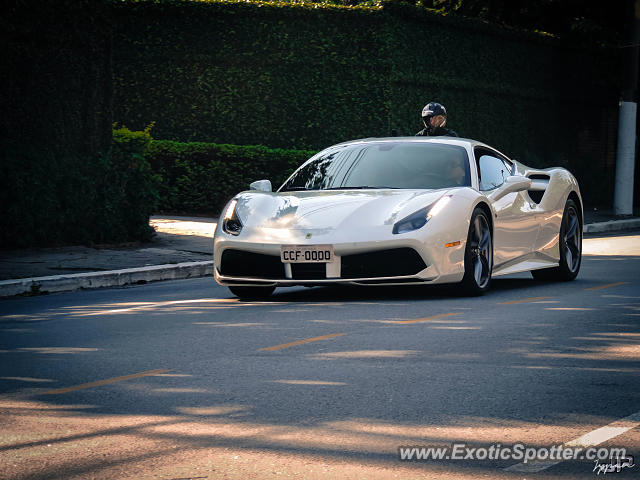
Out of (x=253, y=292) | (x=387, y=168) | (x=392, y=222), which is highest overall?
(x=387, y=168)

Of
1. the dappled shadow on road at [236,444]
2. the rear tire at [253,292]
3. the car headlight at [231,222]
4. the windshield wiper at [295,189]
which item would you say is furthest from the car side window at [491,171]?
the dappled shadow on road at [236,444]

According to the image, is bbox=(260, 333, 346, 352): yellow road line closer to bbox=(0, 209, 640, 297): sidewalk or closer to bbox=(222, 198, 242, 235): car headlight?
bbox=(222, 198, 242, 235): car headlight

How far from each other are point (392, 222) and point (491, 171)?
2.04m

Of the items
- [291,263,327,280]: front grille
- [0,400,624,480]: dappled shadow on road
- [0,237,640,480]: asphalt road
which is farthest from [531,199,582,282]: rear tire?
[0,400,624,480]: dappled shadow on road

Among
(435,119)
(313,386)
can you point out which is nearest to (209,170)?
(435,119)

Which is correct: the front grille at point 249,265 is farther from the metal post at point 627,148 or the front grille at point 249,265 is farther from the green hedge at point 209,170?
the metal post at point 627,148

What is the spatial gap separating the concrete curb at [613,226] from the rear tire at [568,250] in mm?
10479

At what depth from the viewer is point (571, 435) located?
4.98 meters

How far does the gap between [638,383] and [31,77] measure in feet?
36.6

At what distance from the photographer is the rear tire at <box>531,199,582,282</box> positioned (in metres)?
12.1

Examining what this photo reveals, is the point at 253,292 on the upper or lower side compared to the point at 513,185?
lower

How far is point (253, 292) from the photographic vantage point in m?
10.6

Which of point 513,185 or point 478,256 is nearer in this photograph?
point 478,256

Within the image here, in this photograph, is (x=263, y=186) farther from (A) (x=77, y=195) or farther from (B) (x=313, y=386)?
(A) (x=77, y=195)
